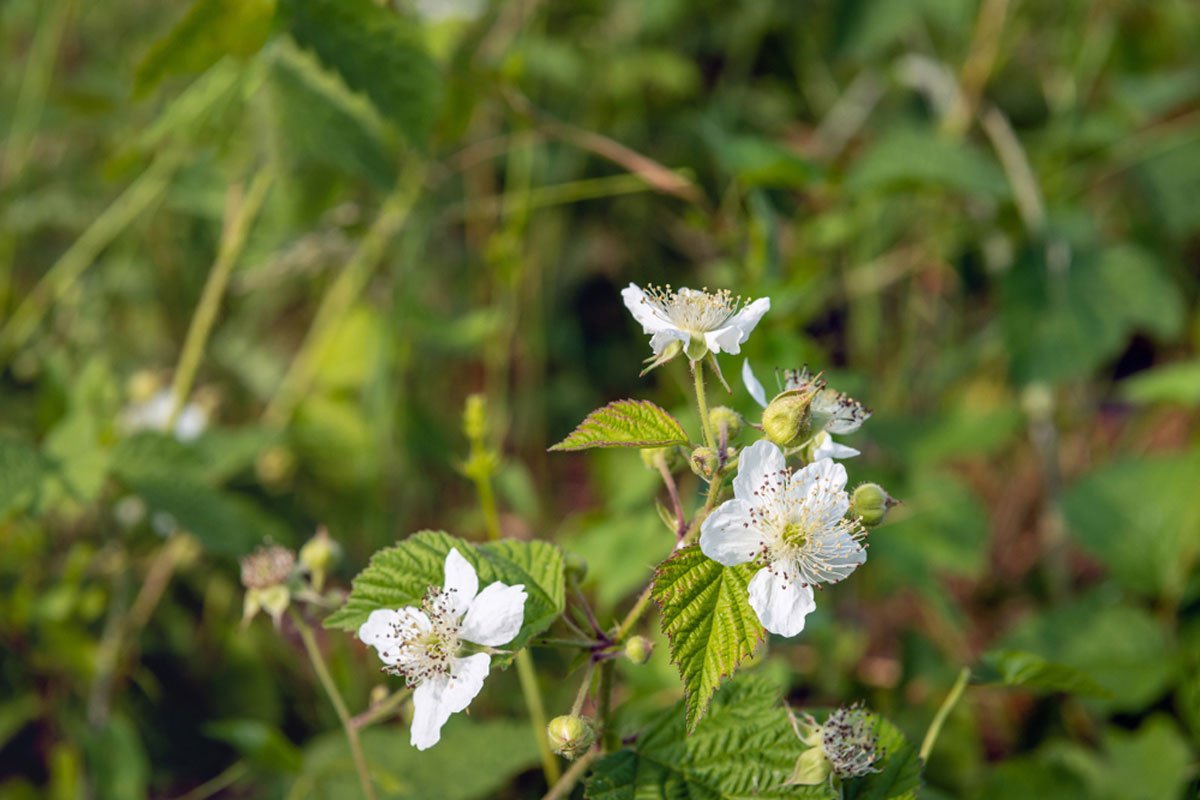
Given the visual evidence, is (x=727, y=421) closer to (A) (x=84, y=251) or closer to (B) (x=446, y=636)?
(B) (x=446, y=636)

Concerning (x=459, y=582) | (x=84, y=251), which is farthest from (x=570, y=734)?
(x=84, y=251)

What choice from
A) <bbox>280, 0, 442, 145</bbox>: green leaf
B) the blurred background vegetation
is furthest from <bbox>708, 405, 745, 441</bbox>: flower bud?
<bbox>280, 0, 442, 145</bbox>: green leaf

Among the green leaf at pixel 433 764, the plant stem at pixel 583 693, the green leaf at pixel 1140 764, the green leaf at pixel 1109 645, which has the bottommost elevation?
the green leaf at pixel 1140 764

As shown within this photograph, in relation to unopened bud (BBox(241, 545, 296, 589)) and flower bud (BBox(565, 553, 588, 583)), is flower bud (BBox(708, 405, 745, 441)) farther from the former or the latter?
unopened bud (BBox(241, 545, 296, 589))

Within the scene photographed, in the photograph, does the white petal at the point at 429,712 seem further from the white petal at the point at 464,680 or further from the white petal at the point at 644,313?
the white petal at the point at 644,313

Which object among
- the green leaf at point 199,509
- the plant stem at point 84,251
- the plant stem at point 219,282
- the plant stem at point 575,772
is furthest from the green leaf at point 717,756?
the plant stem at point 84,251

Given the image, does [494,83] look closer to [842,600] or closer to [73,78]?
[842,600]
